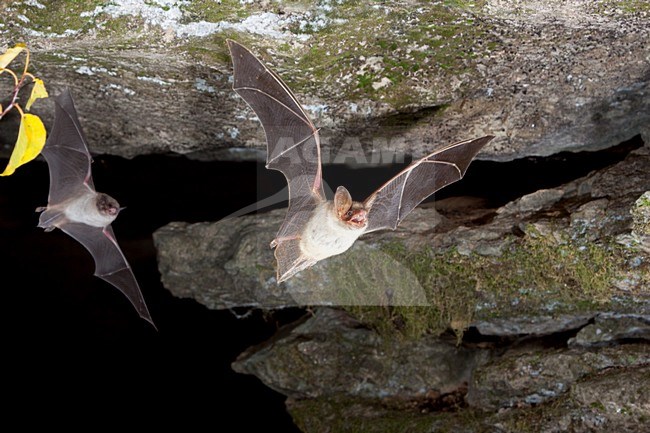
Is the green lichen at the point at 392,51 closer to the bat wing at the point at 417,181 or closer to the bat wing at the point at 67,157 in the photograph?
the bat wing at the point at 417,181

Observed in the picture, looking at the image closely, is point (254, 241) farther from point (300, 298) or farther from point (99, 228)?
point (99, 228)

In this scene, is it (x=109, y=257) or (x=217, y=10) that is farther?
(x=109, y=257)

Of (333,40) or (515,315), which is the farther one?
(515,315)

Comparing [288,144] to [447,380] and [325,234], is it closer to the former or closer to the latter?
[325,234]

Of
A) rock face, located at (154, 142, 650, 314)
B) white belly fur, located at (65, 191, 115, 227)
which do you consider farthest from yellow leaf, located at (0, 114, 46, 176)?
rock face, located at (154, 142, 650, 314)

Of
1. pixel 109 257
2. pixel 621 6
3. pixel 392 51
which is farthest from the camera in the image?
pixel 109 257

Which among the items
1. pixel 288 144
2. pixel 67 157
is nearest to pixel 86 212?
pixel 67 157

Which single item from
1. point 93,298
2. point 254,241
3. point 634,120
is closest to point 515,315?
point 634,120

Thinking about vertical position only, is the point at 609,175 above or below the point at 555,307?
above

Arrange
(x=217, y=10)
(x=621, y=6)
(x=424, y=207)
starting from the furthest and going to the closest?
(x=424, y=207)
(x=217, y=10)
(x=621, y=6)
